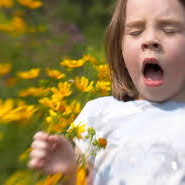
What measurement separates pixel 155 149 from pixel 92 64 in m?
0.70

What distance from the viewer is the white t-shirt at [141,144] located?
1268 mm

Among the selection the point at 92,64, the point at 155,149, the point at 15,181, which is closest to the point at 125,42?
the point at 155,149

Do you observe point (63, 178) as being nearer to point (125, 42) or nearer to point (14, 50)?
point (14, 50)

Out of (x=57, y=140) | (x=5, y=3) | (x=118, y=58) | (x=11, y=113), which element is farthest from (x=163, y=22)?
(x=11, y=113)

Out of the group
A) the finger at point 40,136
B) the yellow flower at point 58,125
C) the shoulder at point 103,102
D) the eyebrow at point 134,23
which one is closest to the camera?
the finger at point 40,136

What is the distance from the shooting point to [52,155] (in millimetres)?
1068

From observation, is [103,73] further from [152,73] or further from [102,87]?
[152,73]

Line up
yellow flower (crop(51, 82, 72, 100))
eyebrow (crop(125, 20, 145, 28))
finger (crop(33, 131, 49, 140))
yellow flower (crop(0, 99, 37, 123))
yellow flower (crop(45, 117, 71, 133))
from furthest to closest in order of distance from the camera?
yellow flower (crop(51, 82, 72, 100)) → eyebrow (crop(125, 20, 145, 28)) → yellow flower (crop(45, 117, 71, 133)) → finger (crop(33, 131, 49, 140)) → yellow flower (crop(0, 99, 37, 123))

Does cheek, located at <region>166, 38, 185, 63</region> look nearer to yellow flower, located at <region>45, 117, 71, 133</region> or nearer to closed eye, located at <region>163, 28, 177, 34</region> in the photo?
closed eye, located at <region>163, 28, 177, 34</region>

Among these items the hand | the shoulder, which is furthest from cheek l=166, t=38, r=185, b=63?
the hand

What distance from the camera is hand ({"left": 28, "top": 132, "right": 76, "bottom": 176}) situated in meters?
0.97

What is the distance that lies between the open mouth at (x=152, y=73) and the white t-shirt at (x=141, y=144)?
0.27ft

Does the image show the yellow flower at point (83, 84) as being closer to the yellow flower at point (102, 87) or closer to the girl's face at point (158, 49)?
the yellow flower at point (102, 87)

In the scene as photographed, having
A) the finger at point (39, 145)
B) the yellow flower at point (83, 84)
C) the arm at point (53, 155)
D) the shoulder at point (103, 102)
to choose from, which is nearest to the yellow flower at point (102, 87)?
the yellow flower at point (83, 84)
